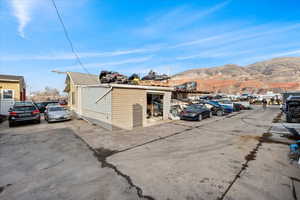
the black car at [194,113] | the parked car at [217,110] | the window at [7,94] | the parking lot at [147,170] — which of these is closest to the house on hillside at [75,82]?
the window at [7,94]

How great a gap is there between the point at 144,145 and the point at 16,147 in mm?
5490

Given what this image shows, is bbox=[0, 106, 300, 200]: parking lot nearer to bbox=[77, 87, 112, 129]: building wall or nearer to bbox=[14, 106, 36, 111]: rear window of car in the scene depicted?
bbox=[77, 87, 112, 129]: building wall

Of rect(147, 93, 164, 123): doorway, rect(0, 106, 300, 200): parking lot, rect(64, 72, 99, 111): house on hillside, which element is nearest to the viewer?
rect(0, 106, 300, 200): parking lot

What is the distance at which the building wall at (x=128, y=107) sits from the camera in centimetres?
800

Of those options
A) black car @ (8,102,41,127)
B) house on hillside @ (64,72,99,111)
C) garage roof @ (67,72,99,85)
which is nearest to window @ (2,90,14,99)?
house on hillside @ (64,72,99,111)

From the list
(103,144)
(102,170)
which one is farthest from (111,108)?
(102,170)

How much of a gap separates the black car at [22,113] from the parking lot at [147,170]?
3.70 m

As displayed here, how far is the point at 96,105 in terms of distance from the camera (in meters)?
9.30

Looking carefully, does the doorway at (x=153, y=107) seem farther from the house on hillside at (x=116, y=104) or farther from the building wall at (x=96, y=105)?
the building wall at (x=96, y=105)

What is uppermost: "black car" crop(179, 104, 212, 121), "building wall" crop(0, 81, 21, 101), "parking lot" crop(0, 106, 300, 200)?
"building wall" crop(0, 81, 21, 101)

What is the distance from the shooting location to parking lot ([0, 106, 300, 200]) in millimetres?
2752

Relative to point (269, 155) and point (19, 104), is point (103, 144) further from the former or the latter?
point (19, 104)

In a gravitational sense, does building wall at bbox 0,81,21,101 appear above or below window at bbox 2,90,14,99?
above

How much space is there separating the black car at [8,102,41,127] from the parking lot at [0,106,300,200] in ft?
12.2
